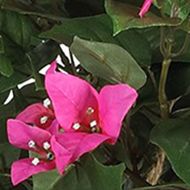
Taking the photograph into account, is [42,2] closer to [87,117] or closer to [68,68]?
[68,68]

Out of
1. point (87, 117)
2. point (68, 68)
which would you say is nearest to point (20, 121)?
point (87, 117)

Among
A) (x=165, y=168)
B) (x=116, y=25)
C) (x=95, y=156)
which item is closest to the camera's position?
(x=116, y=25)

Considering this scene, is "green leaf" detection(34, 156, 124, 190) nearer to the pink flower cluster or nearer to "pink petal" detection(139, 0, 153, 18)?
the pink flower cluster

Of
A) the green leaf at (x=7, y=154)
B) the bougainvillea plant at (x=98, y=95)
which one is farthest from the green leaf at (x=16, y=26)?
the green leaf at (x=7, y=154)

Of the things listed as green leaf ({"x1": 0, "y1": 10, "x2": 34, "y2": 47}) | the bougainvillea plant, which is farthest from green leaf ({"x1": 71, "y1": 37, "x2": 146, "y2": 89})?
green leaf ({"x1": 0, "y1": 10, "x2": 34, "y2": 47})

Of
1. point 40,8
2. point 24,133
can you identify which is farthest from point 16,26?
point 24,133

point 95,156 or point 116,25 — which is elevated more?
point 116,25

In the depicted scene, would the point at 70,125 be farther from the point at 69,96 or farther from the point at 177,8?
the point at 177,8
